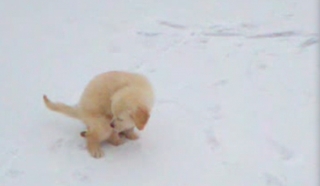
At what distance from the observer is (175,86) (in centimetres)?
318

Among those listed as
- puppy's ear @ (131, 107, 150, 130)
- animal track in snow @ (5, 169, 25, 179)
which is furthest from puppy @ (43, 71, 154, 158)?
animal track in snow @ (5, 169, 25, 179)

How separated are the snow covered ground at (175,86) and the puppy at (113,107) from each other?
0.33ft

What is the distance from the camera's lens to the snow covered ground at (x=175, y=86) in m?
2.47

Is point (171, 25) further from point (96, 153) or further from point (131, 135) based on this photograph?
point (96, 153)

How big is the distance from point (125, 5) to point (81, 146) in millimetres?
2030

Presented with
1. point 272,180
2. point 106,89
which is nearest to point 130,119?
point 106,89

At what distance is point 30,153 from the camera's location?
2570 mm

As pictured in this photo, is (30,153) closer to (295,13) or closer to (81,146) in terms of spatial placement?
(81,146)

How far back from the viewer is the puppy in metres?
2.39

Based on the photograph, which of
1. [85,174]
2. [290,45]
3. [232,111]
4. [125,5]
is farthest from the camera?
[125,5]

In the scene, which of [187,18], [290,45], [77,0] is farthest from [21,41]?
[290,45]

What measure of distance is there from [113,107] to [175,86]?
828 mm

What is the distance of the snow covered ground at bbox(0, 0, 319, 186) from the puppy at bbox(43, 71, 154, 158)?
0.10 metres

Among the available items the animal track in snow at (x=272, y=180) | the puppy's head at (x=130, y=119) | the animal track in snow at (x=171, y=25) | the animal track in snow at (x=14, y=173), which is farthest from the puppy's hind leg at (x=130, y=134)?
the animal track in snow at (x=171, y=25)
